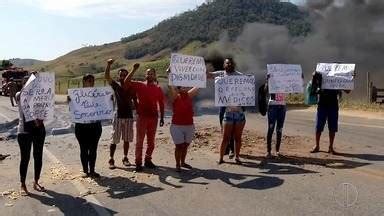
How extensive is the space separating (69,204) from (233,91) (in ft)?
12.1

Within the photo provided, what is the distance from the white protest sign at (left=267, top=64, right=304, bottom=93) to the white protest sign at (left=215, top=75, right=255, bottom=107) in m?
0.69

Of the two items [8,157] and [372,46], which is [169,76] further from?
[372,46]

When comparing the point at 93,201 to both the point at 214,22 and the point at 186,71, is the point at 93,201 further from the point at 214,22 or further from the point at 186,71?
the point at 214,22

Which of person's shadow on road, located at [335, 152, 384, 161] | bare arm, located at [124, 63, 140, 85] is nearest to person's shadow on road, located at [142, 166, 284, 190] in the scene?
bare arm, located at [124, 63, 140, 85]

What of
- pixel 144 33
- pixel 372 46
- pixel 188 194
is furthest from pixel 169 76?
pixel 144 33

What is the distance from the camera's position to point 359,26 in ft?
138

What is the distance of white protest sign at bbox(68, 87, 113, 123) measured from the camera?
9.95 metres

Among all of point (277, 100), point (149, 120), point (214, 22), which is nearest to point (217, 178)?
point (149, 120)

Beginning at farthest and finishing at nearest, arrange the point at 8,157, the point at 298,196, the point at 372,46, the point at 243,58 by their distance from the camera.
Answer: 1. the point at 372,46
2. the point at 243,58
3. the point at 8,157
4. the point at 298,196

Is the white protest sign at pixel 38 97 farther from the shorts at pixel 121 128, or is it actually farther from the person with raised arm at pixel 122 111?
the shorts at pixel 121 128

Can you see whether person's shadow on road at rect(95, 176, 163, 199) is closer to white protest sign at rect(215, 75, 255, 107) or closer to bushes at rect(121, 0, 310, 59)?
white protest sign at rect(215, 75, 255, 107)

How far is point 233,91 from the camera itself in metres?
10.4

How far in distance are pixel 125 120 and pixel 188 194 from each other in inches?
103

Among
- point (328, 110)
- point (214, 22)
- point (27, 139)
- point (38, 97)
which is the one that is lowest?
point (27, 139)
